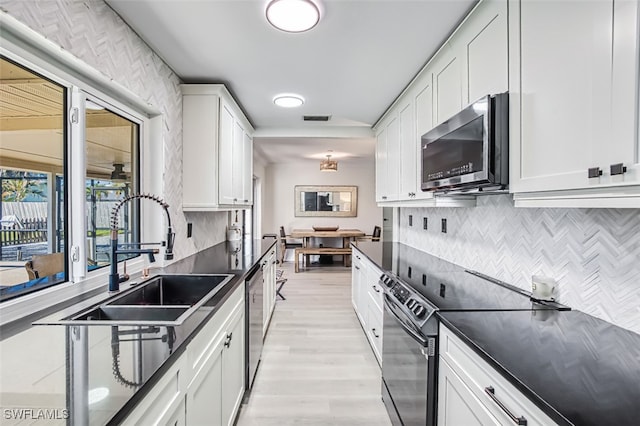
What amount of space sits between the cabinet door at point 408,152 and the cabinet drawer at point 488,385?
60.0 inches

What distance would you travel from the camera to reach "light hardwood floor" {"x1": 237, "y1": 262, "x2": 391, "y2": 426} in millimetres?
2086

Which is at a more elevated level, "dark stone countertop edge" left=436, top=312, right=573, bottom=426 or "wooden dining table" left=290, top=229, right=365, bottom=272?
"dark stone countertop edge" left=436, top=312, right=573, bottom=426

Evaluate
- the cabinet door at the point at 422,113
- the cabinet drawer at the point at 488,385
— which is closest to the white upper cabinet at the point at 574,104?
the cabinet drawer at the point at 488,385

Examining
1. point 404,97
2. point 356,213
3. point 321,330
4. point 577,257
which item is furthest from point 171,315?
point 356,213

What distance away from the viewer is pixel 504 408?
0.90 m

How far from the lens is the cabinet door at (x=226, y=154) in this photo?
2.87 m

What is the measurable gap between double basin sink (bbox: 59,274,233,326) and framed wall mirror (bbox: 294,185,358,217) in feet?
20.4

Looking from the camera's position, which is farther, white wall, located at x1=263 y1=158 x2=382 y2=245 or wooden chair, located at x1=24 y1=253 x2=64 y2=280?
white wall, located at x1=263 y1=158 x2=382 y2=245

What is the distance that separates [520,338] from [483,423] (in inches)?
12.1

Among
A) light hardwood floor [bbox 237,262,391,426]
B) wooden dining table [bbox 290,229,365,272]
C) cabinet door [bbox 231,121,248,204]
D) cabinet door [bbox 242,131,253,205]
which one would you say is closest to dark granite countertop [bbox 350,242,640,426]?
light hardwood floor [bbox 237,262,391,426]

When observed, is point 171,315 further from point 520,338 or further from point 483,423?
point 520,338

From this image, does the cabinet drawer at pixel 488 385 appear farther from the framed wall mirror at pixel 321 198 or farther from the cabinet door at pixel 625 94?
the framed wall mirror at pixel 321 198

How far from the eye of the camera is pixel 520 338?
1.11m

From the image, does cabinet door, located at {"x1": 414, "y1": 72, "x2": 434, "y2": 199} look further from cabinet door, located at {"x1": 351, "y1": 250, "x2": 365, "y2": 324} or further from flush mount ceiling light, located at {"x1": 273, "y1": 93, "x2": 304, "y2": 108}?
cabinet door, located at {"x1": 351, "y1": 250, "x2": 365, "y2": 324}
